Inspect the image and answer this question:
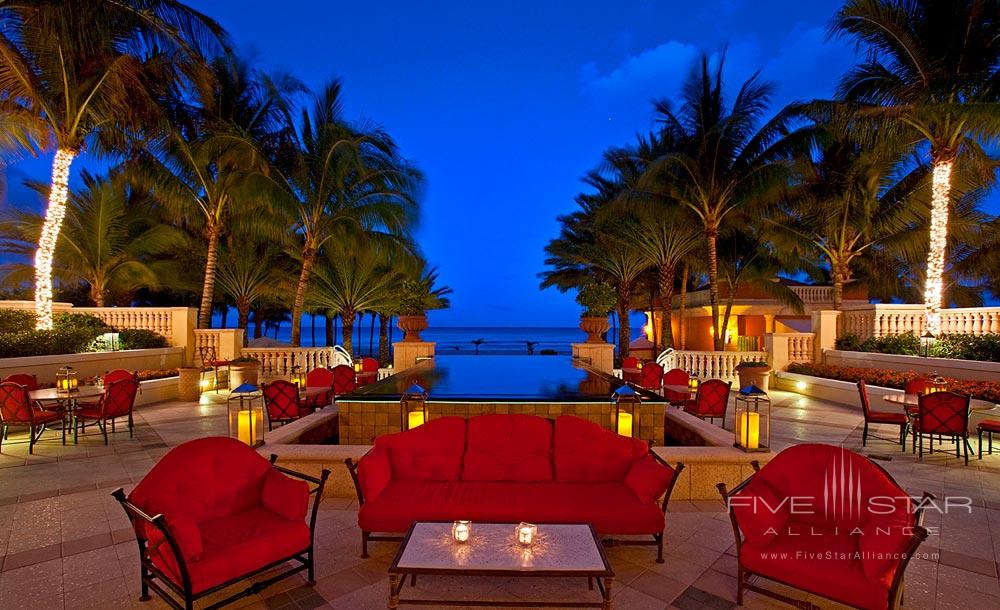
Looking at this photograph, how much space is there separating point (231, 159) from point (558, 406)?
36.6 feet

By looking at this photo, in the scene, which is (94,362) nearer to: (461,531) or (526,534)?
(461,531)

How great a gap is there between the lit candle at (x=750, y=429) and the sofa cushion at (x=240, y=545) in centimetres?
401

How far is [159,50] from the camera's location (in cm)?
Answer: 1034

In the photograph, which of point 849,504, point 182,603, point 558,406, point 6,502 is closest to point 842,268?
point 558,406

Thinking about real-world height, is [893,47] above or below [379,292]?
above

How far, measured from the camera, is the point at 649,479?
3.66 m

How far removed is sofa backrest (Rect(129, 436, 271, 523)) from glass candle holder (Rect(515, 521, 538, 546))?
1.96 meters

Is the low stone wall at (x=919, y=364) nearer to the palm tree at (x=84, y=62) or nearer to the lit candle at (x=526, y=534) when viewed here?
the lit candle at (x=526, y=534)

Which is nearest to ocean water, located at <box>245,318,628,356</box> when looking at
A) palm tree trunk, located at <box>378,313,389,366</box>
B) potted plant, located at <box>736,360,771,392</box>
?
palm tree trunk, located at <box>378,313,389,366</box>

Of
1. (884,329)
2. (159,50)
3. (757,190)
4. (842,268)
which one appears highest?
(159,50)

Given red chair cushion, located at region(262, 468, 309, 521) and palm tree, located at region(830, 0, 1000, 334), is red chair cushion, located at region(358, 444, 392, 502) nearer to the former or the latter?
red chair cushion, located at region(262, 468, 309, 521)

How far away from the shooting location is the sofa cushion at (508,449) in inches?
162

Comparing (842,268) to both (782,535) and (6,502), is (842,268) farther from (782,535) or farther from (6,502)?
(6,502)

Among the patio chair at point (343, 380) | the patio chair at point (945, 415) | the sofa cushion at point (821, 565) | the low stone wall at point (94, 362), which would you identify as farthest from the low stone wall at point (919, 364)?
the low stone wall at point (94, 362)
